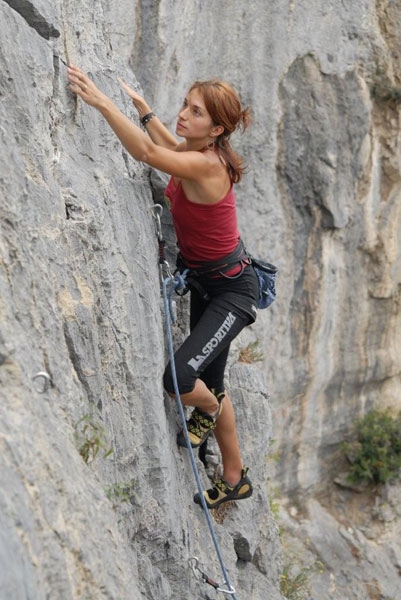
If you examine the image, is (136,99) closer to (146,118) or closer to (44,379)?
(146,118)

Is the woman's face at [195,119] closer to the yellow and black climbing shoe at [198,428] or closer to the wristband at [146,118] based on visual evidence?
the wristband at [146,118]

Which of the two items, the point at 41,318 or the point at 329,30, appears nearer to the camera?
the point at 41,318

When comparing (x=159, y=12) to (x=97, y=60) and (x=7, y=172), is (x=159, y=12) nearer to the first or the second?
(x=97, y=60)

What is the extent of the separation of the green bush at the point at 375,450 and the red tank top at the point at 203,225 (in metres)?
6.65

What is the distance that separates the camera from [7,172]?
11.8 ft

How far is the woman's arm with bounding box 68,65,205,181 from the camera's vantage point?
14.2 feet

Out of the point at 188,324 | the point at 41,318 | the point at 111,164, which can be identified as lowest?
the point at 188,324

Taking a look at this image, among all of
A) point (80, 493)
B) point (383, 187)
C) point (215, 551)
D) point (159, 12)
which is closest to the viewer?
point (80, 493)

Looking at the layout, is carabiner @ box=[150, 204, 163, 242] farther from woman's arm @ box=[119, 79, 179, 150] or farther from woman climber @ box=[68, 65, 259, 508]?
woman's arm @ box=[119, 79, 179, 150]

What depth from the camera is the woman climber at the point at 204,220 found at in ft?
14.5

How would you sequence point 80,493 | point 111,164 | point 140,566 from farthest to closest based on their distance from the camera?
1. point 111,164
2. point 140,566
3. point 80,493

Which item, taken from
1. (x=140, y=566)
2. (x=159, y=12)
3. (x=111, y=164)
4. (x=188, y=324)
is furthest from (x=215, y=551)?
(x=159, y=12)

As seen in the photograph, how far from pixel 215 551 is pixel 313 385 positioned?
5.11 m

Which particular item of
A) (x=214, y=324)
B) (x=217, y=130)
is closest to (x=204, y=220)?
(x=217, y=130)
